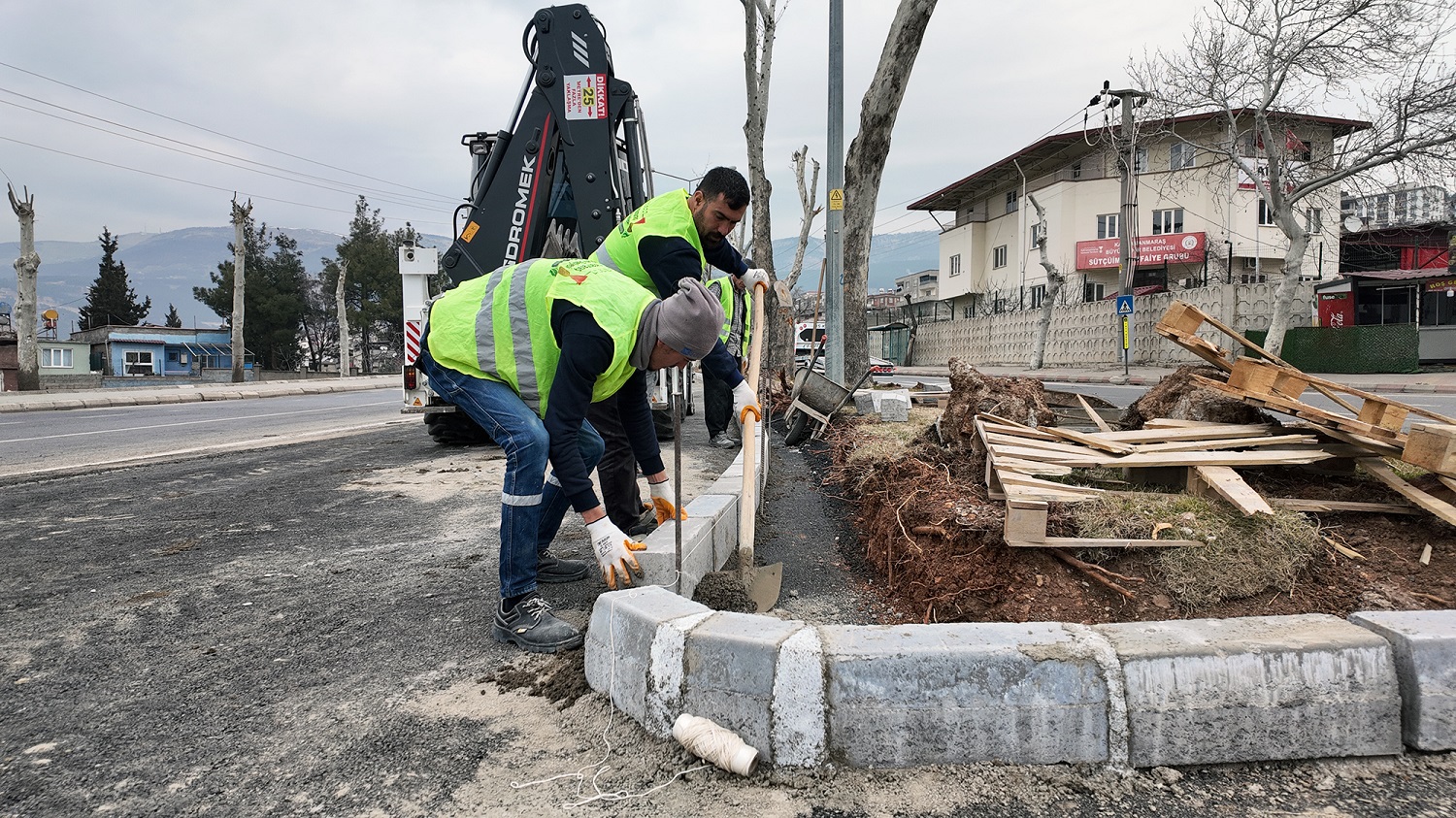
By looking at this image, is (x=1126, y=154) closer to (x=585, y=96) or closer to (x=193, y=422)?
(x=585, y=96)

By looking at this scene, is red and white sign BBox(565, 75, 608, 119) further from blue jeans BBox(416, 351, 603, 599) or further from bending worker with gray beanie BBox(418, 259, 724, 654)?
blue jeans BBox(416, 351, 603, 599)

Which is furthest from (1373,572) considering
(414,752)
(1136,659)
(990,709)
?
(414,752)

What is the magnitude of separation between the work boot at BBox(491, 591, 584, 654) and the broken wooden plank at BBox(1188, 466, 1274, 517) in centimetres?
251

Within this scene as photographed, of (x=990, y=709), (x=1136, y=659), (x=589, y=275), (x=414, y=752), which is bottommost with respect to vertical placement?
(x=414, y=752)

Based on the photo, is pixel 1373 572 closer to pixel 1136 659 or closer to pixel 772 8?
pixel 1136 659

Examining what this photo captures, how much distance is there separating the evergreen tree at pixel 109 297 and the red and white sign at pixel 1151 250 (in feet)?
170

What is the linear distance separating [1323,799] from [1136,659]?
48 centimetres

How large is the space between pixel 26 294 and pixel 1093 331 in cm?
3142

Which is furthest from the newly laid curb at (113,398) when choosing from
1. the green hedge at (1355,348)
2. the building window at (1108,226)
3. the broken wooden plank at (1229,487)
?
the building window at (1108,226)

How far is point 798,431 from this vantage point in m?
8.02

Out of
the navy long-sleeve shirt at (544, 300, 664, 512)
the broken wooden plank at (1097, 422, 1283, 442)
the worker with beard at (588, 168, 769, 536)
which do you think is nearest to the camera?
the navy long-sleeve shirt at (544, 300, 664, 512)

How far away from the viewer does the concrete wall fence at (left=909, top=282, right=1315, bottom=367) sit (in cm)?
2055

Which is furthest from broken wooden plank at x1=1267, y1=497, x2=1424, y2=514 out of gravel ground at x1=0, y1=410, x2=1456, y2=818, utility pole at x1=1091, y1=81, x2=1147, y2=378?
utility pole at x1=1091, y1=81, x2=1147, y2=378

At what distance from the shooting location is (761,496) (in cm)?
504
